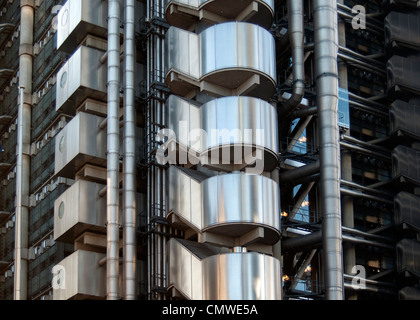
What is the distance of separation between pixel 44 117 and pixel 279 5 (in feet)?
60.0

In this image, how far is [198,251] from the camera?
176ft

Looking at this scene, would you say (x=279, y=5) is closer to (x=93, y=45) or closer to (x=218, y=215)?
(x=93, y=45)

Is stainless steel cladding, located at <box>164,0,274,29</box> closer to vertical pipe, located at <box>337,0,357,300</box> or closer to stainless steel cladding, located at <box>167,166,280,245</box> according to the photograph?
vertical pipe, located at <box>337,0,357,300</box>

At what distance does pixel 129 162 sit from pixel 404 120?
718 inches

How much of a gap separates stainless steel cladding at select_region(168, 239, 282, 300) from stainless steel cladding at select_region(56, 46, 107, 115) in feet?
45.1

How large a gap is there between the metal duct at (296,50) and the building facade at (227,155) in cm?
8

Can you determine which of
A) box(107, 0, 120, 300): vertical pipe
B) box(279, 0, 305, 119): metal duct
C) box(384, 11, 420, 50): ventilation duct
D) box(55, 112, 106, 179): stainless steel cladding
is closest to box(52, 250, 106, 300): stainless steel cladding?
box(107, 0, 120, 300): vertical pipe

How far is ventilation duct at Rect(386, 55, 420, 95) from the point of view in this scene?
213 ft

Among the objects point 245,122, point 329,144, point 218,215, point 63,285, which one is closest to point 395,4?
point 329,144

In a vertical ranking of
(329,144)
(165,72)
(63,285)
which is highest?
(165,72)

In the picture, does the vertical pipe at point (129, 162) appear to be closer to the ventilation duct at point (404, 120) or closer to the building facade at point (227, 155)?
the building facade at point (227, 155)

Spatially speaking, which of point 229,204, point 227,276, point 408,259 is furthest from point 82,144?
point 408,259

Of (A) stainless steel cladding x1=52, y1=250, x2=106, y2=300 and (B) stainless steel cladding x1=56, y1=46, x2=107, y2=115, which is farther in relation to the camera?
(B) stainless steel cladding x1=56, y1=46, x2=107, y2=115

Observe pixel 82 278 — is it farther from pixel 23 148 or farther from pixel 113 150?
pixel 23 148
